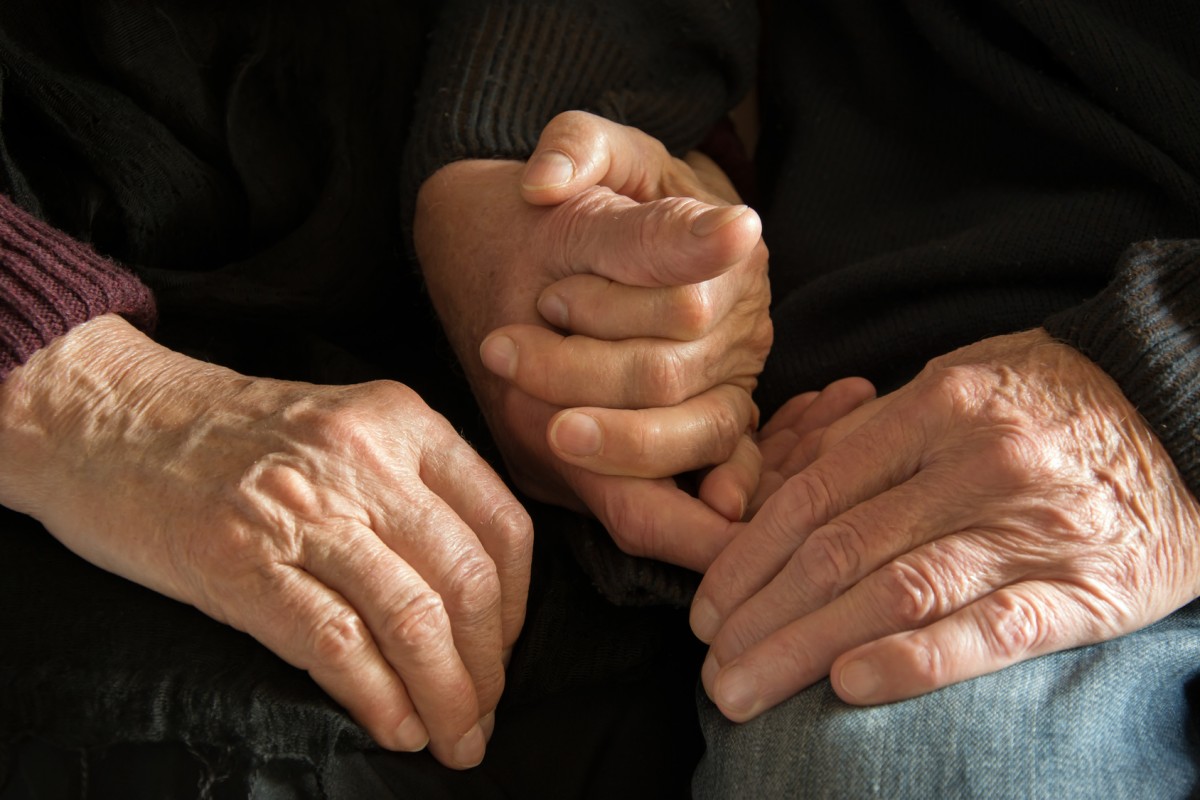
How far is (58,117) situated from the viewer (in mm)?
825

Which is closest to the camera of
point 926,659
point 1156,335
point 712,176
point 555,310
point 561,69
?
point 926,659

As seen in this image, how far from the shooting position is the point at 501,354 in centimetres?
80

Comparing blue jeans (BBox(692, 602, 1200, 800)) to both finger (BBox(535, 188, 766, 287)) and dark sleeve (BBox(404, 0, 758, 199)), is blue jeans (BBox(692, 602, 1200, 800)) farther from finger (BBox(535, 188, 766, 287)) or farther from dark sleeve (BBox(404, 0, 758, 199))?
dark sleeve (BBox(404, 0, 758, 199))

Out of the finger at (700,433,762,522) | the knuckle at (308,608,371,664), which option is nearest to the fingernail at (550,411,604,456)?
the finger at (700,433,762,522)

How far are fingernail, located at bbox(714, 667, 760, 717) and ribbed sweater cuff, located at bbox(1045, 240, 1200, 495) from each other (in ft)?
1.06

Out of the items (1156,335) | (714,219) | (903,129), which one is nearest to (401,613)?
(714,219)

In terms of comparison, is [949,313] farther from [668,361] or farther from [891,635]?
[891,635]

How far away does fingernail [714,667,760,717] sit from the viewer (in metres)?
0.65

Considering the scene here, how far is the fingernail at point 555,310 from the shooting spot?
2.63ft

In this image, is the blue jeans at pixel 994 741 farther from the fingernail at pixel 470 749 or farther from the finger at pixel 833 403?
the finger at pixel 833 403

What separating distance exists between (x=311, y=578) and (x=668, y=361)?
31 cm

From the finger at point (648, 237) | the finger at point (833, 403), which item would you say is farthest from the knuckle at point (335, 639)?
the finger at point (833, 403)

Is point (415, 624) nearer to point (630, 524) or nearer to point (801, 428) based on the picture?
point (630, 524)

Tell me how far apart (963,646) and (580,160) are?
0.47 metres
